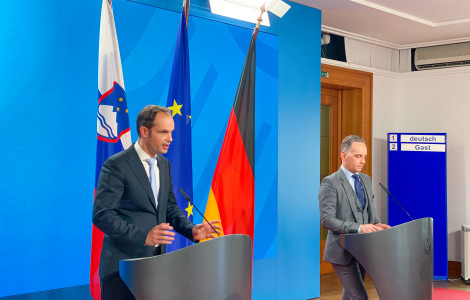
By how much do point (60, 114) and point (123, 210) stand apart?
1473 millimetres

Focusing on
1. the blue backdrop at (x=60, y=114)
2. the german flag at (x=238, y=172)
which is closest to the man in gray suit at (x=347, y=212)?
the german flag at (x=238, y=172)

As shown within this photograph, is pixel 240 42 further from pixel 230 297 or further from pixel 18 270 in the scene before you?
pixel 230 297

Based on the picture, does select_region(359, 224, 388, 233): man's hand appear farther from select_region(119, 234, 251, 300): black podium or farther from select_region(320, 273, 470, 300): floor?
select_region(320, 273, 470, 300): floor

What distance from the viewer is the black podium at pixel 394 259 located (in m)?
2.96

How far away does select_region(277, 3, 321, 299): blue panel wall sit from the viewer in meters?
5.24

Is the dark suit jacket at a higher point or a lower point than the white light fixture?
lower

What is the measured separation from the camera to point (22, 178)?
342cm

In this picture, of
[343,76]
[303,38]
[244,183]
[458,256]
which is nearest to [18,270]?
[244,183]

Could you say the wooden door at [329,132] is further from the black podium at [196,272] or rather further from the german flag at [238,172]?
the black podium at [196,272]

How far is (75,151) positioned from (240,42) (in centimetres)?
191

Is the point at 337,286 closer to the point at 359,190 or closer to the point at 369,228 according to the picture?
the point at 359,190

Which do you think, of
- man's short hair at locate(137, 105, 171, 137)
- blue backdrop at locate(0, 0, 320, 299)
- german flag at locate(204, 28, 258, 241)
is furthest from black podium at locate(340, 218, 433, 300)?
blue backdrop at locate(0, 0, 320, 299)

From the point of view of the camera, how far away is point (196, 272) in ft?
7.05

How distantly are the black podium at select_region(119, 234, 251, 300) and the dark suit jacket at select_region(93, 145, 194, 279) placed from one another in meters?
0.23
